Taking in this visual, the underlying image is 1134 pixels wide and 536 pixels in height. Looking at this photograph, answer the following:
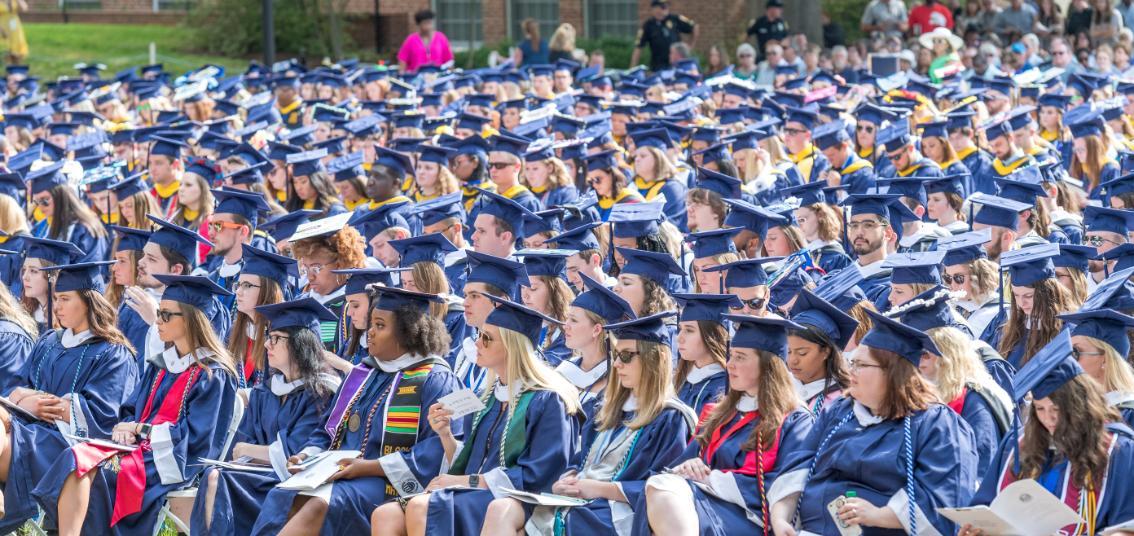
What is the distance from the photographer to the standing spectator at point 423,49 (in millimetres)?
22750

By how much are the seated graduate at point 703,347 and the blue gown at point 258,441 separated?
165 centimetres

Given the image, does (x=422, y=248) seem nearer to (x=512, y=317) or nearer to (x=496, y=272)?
(x=496, y=272)

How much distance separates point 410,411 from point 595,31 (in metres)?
23.9

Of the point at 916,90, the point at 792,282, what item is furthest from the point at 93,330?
the point at 916,90

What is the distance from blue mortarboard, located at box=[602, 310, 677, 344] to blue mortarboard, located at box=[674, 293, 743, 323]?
6.0 inches

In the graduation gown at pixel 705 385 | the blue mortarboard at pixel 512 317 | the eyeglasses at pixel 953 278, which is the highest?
the blue mortarboard at pixel 512 317

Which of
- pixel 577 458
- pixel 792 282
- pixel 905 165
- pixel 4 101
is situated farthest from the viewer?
pixel 4 101

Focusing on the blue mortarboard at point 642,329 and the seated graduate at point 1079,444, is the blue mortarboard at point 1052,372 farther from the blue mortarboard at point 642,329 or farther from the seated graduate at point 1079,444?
the blue mortarboard at point 642,329

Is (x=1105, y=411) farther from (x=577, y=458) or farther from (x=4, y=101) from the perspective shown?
(x=4, y=101)

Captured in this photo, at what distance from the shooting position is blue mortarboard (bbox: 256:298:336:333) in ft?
21.5

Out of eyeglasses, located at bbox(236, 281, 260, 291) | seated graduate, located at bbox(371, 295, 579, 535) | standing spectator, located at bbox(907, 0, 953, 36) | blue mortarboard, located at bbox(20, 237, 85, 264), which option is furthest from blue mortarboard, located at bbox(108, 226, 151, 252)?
standing spectator, located at bbox(907, 0, 953, 36)

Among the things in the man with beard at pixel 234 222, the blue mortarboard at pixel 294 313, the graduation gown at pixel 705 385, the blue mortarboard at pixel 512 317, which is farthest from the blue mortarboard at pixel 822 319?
the man with beard at pixel 234 222

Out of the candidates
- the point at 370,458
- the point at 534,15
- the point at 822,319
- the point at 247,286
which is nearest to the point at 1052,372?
the point at 822,319

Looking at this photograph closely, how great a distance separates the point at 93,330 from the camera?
736 centimetres
